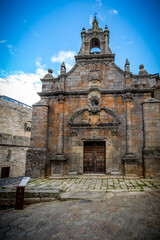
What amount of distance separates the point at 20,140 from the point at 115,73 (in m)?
12.7

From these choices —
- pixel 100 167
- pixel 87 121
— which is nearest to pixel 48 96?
pixel 87 121

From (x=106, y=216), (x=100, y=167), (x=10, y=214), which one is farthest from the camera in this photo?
(x=100, y=167)

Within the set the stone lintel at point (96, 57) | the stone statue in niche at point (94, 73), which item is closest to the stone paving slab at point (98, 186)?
the stone statue in niche at point (94, 73)

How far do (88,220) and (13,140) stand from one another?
14022 millimetres

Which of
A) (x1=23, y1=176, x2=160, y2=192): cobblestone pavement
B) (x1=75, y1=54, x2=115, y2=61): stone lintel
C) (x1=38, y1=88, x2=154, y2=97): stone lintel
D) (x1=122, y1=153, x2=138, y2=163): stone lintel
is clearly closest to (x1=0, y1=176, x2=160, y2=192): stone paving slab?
(x1=23, y1=176, x2=160, y2=192): cobblestone pavement

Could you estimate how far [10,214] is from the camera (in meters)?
4.16

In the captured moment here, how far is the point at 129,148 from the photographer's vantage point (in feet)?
28.3

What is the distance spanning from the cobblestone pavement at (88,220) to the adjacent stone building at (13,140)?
1146 centimetres

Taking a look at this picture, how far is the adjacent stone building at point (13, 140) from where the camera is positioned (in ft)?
47.1

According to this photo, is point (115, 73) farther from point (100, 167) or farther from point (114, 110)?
point (100, 167)

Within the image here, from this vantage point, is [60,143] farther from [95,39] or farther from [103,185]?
[95,39]

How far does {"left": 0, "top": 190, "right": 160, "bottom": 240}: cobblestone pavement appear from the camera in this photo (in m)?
2.89

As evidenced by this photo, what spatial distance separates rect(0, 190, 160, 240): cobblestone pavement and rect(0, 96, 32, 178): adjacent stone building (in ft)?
37.6

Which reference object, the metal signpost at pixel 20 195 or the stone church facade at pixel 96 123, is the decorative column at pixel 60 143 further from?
the metal signpost at pixel 20 195
